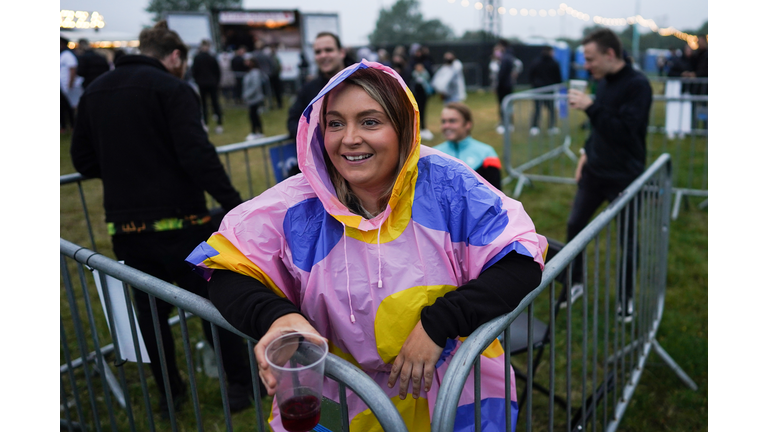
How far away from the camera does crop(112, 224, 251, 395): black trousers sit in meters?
2.72

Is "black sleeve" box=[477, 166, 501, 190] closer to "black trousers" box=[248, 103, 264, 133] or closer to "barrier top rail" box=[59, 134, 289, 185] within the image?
"barrier top rail" box=[59, 134, 289, 185]

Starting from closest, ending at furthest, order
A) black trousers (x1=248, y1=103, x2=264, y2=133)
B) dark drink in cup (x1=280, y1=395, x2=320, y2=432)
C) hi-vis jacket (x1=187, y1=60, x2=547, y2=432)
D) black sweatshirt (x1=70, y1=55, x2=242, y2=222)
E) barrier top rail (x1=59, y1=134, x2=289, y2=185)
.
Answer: dark drink in cup (x1=280, y1=395, x2=320, y2=432), hi-vis jacket (x1=187, y1=60, x2=547, y2=432), black sweatshirt (x1=70, y1=55, x2=242, y2=222), barrier top rail (x1=59, y1=134, x2=289, y2=185), black trousers (x1=248, y1=103, x2=264, y2=133)

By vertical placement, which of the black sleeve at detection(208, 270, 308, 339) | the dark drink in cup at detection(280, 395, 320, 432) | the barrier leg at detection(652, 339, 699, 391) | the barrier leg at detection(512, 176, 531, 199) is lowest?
the barrier leg at detection(652, 339, 699, 391)

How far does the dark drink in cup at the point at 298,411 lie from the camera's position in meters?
1.23

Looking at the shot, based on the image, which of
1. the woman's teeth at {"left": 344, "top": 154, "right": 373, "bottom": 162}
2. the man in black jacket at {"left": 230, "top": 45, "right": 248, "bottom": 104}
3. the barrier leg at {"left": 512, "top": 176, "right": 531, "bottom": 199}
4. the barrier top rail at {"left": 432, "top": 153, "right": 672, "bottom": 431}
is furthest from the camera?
the man in black jacket at {"left": 230, "top": 45, "right": 248, "bottom": 104}

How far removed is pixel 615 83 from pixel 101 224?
553 centimetres

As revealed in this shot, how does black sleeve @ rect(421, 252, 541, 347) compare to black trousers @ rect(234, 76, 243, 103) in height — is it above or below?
below

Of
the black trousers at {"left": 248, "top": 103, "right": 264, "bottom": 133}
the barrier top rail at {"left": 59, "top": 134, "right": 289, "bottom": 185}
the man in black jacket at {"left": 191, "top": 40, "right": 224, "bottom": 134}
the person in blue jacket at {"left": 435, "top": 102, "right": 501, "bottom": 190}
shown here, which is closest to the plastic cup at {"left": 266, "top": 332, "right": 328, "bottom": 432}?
the barrier top rail at {"left": 59, "top": 134, "right": 289, "bottom": 185}

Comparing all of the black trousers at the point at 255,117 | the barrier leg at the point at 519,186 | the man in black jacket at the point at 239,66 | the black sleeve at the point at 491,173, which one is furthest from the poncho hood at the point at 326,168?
the man in black jacket at the point at 239,66

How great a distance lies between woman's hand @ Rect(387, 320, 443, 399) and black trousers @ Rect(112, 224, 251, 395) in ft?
5.54

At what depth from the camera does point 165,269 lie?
9.29 ft

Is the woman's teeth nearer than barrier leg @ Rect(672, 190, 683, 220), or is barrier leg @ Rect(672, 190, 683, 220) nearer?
the woman's teeth

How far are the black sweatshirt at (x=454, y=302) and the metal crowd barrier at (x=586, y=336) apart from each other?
5 cm

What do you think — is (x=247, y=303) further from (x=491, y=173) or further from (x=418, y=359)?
(x=491, y=173)
